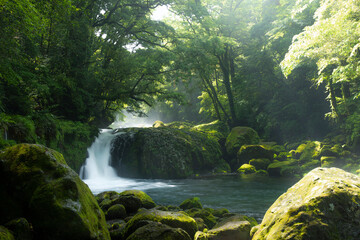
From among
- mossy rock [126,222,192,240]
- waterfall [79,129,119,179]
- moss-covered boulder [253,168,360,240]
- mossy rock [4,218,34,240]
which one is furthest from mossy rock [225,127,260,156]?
mossy rock [4,218,34,240]

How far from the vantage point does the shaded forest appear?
26.0 feet

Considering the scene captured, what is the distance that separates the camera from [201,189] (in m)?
10.3

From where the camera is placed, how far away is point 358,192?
8.82ft

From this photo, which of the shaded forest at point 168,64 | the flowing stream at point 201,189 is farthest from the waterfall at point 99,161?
the shaded forest at point 168,64

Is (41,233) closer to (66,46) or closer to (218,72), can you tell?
(66,46)

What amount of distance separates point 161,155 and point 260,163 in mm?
6394

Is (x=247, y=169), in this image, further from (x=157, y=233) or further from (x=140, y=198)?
(x=157, y=233)

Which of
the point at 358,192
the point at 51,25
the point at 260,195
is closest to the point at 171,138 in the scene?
the point at 260,195

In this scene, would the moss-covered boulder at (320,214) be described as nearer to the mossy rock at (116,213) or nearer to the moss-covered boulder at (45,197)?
the moss-covered boulder at (45,197)

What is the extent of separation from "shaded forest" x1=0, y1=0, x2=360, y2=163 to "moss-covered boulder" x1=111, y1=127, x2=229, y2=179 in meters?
2.24

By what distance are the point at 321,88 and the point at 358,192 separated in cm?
1885

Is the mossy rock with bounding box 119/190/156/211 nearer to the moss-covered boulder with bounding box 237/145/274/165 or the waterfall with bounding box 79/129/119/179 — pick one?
the waterfall with bounding box 79/129/119/179

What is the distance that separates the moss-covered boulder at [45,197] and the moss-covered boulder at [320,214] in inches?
86.1

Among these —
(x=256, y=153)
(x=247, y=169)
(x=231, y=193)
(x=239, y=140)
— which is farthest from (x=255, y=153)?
(x=231, y=193)
